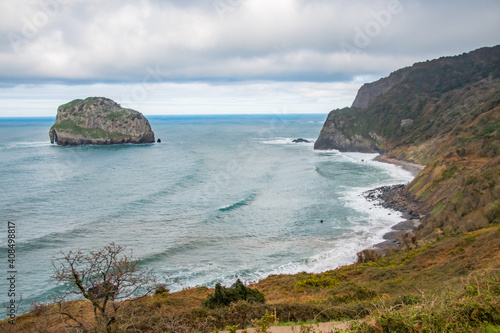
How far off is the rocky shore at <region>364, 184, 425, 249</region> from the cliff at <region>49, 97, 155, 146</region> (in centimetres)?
10892

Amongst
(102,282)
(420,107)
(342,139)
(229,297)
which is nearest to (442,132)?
(420,107)

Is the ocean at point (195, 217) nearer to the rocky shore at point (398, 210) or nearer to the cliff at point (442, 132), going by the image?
the rocky shore at point (398, 210)

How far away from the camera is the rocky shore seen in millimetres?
35500

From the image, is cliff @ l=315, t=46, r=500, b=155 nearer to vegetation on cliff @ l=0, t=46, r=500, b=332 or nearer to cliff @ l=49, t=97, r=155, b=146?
vegetation on cliff @ l=0, t=46, r=500, b=332

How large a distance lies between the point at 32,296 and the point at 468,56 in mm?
166975

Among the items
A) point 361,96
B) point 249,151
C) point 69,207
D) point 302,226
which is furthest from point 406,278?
point 361,96

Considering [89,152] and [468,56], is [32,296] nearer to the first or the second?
[89,152]

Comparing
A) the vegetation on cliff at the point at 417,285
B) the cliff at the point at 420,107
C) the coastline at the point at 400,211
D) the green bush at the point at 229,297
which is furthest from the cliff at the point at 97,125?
the green bush at the point at 229,297

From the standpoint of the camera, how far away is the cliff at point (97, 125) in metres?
135

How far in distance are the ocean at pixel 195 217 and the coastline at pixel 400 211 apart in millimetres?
1527

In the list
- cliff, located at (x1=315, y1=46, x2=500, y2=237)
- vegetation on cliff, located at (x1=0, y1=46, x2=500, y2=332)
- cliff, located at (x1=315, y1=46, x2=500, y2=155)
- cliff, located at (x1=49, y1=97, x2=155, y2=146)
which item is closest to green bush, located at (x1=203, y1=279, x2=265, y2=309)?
vegetation on cliff, located at (x1=0, y1=46, x2=500, y2=332)

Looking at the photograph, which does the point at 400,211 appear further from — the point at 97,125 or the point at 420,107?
the point at 97,125

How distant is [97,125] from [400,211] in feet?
413

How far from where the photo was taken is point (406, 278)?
67.4 ft
